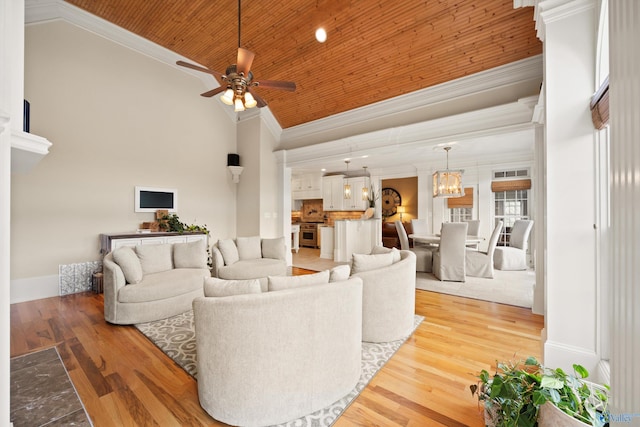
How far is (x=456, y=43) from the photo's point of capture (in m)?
3.40

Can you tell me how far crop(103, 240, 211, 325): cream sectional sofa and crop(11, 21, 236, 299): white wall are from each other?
1679mm

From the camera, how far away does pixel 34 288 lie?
3596 millimetres

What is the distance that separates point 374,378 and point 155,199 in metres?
4.83

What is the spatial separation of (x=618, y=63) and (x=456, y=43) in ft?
11.5

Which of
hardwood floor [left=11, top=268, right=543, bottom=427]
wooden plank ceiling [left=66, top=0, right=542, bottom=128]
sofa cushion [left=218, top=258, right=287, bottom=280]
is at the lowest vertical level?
hardwood floor [left=11, top=268, right=543, bottom=427]

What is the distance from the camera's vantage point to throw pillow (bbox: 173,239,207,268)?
355 centimetres

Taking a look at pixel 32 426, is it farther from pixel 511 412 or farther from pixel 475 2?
pixel 475 2

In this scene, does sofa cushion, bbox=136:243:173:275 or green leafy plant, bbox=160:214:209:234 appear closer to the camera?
sofa cushion, bbox=136:243:173:275

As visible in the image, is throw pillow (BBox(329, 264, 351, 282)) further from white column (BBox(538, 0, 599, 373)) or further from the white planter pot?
white column (BBox(538, 0, 599, 373))

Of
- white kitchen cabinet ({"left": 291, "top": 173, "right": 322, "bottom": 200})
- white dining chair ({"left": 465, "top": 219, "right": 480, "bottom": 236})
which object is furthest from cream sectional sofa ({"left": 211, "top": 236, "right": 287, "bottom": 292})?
white dining chair ({"left": 465, "top": 219, "right": 480, "bottom": 236})

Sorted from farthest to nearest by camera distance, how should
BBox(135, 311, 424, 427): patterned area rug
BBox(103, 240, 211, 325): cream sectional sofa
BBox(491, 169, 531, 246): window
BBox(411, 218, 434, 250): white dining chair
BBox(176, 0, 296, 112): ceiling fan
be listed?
BBox(411, 218, 434, 250): white dining chair → BBox(491, 169, 531, 246): window → BBox(103, 240, 211, 325): cream sectional sofa → BBox(176, 0, 296, 112): ceiling fan → BBox(135, 311, 424, 427): patterned area rug

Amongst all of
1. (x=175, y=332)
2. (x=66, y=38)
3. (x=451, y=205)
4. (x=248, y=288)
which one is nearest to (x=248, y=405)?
(x=248, y=288)

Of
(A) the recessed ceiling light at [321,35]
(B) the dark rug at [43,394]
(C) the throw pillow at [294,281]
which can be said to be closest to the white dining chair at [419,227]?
(A) the recessed ceiling light at [321,35]

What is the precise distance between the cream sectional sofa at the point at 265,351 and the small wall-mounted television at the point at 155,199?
4.01 metres
